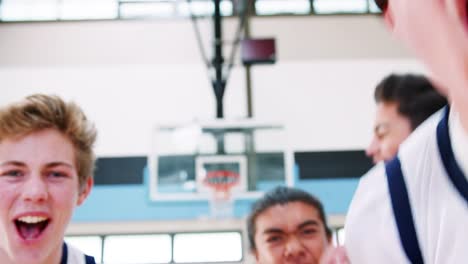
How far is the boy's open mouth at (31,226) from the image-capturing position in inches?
51.3

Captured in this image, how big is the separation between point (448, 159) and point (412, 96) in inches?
33.0

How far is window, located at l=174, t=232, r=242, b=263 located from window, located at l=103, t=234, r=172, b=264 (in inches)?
4.7

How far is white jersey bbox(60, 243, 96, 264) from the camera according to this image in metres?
1.40

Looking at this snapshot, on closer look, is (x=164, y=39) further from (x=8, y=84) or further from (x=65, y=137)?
(x=65, y=137)

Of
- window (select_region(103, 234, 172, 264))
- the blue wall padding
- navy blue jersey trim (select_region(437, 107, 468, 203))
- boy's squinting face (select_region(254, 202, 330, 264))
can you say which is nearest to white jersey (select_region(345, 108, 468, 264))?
navy blue jersey trim (select_region(437, 107, 468, 203))

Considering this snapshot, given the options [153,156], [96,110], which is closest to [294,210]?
[153,156]

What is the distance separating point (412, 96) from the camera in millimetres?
1281

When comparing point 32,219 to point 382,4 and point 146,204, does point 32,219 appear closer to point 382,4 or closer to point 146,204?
point 382,4

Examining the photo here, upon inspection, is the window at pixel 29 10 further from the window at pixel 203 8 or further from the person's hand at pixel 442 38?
the person's hand at pixel 442 38

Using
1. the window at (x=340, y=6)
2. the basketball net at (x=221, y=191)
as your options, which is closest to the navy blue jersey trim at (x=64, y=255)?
the basketball net at (x=221, y=191)

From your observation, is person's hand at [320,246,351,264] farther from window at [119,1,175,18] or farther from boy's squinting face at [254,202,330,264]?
window at [119,1,175,18]

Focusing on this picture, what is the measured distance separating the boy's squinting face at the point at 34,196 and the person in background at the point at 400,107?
2.51 ft

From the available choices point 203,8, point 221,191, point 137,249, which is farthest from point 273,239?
point 203,8

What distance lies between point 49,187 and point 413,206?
3.26 feet
